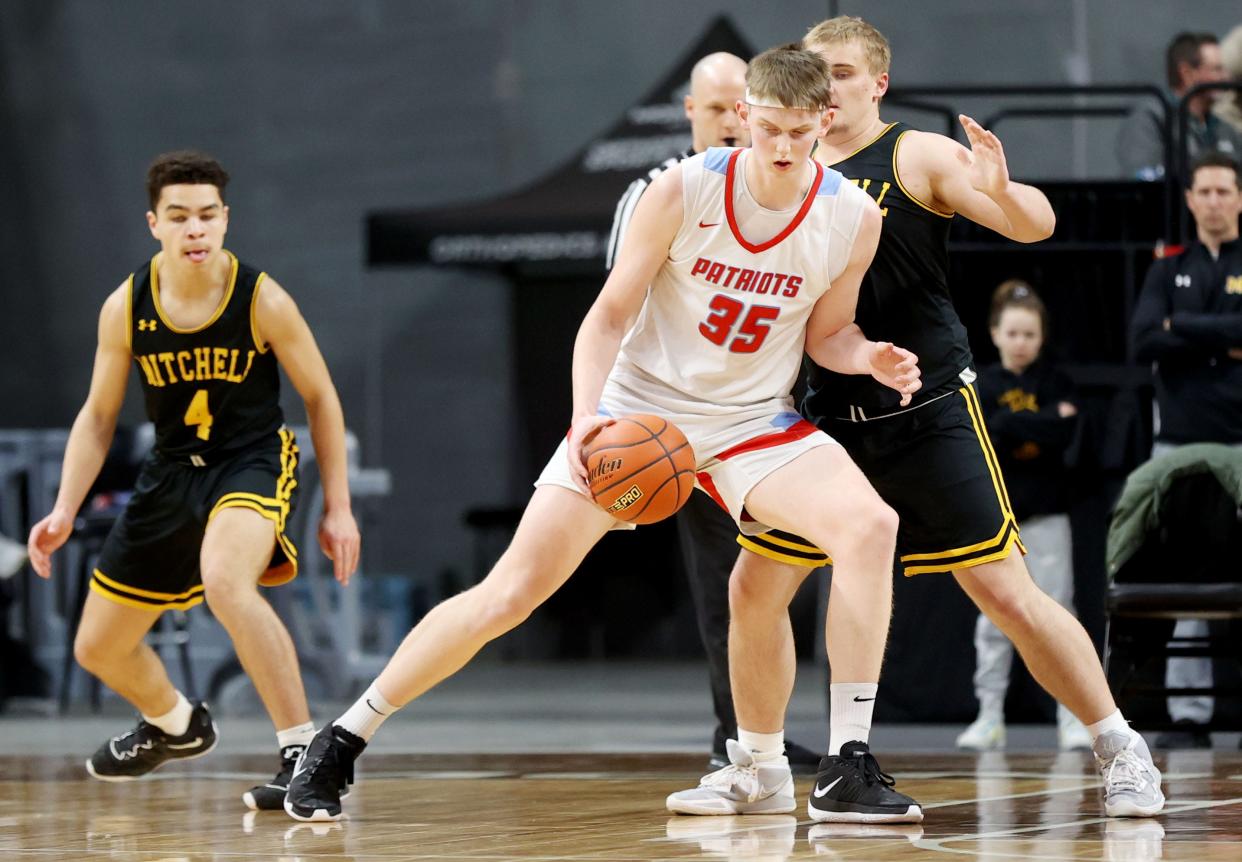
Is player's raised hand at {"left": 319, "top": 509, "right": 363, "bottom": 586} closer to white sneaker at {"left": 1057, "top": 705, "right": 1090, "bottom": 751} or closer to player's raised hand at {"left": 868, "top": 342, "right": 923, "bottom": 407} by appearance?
player's raised hand at {"left": 868, "top": 342, "right": 923, "bottom": 407}

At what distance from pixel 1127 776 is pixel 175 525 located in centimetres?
266

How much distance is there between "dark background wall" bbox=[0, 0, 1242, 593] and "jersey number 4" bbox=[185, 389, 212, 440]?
840 centimetres

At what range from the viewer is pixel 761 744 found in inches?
191

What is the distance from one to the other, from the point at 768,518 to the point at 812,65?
40.2 inches

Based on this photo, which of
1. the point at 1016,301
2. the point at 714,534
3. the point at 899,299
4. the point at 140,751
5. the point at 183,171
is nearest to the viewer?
the point at 899,299

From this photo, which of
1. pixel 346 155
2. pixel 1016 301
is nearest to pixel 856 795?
pixel 1016 301

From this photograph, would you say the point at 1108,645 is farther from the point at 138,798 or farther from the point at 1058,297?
the point at 138,798

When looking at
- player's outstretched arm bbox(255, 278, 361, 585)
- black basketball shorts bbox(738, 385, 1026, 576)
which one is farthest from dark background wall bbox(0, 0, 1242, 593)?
black basketball shorts bbox(738, 385, 1026, 576)

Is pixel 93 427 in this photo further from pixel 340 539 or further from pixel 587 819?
pixel 587 819

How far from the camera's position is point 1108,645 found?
723 centimetres

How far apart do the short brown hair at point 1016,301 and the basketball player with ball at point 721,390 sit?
119 inches

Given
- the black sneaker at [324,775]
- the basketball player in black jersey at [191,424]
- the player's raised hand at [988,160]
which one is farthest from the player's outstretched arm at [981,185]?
the black sneaker at [324,775]

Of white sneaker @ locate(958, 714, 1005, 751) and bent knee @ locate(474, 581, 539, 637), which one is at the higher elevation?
bent knee @ locate(474, 581, 539, 637)

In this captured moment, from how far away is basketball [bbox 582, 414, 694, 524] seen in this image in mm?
4254
